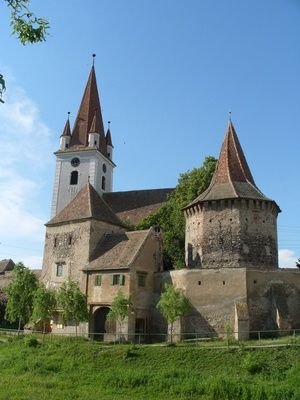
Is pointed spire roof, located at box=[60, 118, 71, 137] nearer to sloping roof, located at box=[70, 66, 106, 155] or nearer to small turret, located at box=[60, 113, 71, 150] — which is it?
small turret, located at box=[60, 113, 71, 150]

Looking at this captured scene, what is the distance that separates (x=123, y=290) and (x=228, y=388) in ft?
43.0

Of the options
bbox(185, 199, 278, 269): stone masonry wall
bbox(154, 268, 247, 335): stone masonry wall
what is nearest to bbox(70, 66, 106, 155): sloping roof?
bbox(185, 199, 278, 269): stone masonry wall

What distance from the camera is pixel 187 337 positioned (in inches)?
1281

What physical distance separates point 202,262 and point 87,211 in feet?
33.5

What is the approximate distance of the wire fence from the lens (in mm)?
28219

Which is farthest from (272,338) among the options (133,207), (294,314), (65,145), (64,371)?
Answer: (65,145)

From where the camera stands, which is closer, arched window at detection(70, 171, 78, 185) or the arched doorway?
the arched doorway

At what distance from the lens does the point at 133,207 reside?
173ft

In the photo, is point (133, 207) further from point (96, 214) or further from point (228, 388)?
point (228, 388)

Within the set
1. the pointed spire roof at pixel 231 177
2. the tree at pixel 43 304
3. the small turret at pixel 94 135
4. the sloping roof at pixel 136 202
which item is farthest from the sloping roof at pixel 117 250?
the small turret at pixel 94 135

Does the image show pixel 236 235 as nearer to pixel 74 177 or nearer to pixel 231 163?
pixel 231 163

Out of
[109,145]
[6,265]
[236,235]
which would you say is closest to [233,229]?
[236,235]

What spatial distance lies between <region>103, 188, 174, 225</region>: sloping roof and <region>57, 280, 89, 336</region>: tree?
16265 millimetres

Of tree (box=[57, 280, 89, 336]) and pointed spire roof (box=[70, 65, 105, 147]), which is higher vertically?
pointed spire roof (box=[70, 65, 105, 147])
